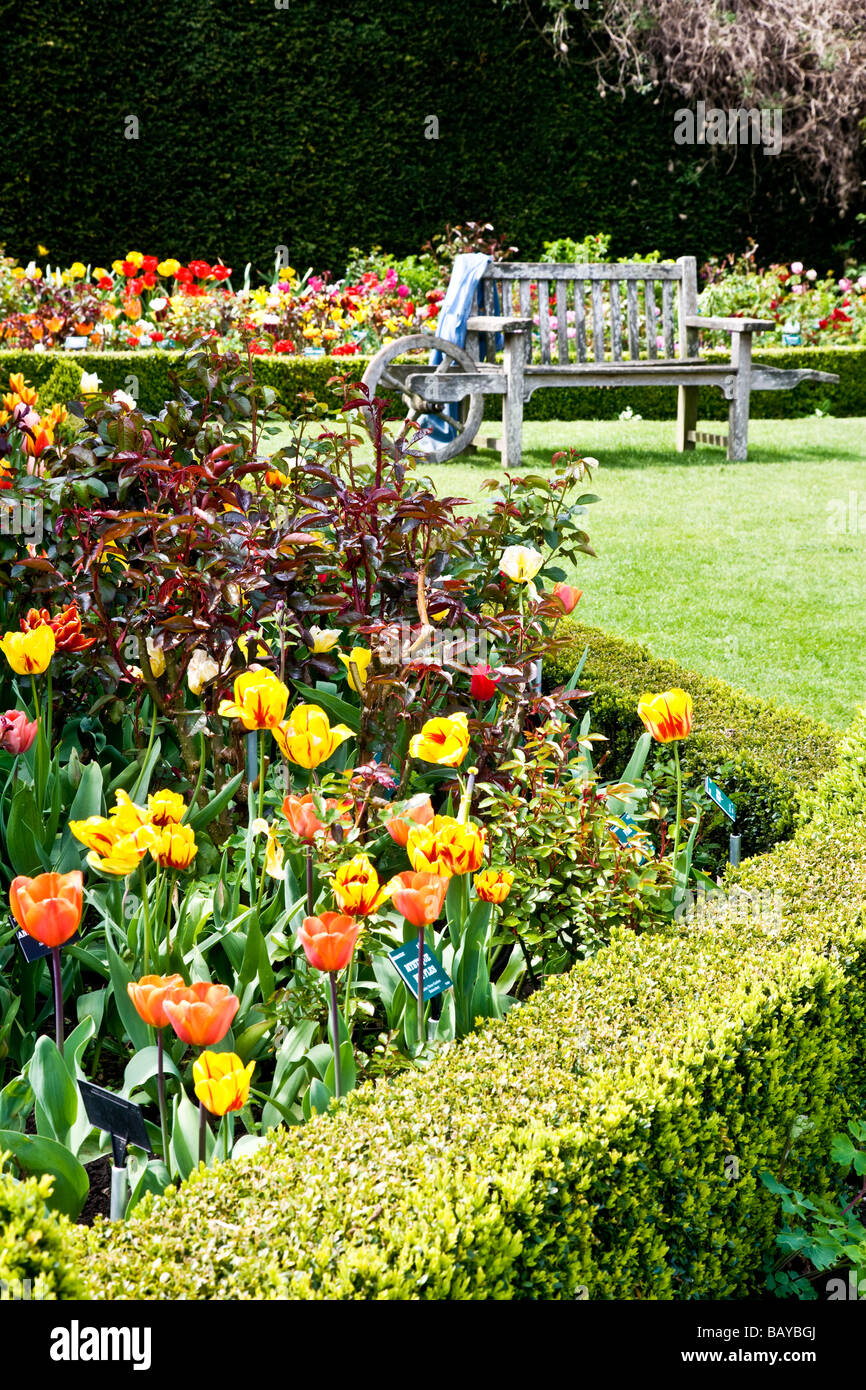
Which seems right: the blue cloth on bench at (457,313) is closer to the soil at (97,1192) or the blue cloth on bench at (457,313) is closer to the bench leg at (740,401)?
the bench leg at (740,401)

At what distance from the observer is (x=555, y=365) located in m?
7.70

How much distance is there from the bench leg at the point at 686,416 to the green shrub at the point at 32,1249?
727 centimetres

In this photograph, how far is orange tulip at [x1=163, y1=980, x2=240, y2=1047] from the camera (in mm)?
1305

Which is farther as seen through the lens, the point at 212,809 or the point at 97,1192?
the point at 212,809

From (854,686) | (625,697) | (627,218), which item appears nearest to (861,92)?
(627,218)

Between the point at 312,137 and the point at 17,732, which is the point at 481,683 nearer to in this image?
the point at 17,732

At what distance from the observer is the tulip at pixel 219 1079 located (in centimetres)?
130

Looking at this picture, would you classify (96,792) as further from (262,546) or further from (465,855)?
(465,855)

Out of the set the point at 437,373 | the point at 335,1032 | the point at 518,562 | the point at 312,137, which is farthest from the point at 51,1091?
the point at 312,137

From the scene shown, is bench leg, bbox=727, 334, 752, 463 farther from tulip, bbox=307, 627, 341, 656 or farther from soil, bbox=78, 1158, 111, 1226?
soil, bbox=78, 1158, 111, 1226

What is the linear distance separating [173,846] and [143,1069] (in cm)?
35

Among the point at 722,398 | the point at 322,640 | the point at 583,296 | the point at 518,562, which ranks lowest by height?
the point at 322,640

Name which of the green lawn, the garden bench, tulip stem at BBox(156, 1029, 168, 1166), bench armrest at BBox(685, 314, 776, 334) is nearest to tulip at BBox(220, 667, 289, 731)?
tulip stem at BBox(156, 1029, 168, 1166)

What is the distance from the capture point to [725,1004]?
1.72m
